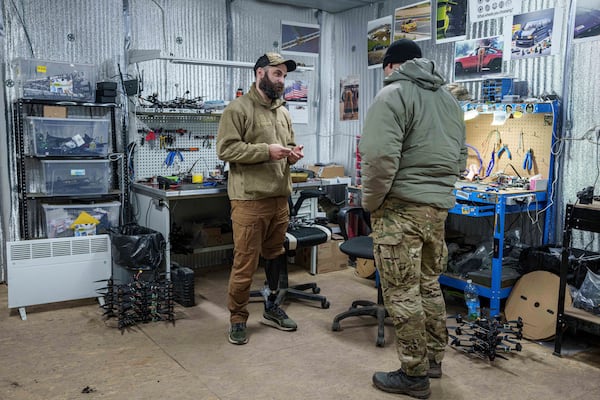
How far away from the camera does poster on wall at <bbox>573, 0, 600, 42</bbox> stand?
3316mm

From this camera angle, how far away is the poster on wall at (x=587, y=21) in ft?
10.9

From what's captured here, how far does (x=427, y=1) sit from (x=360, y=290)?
240cm

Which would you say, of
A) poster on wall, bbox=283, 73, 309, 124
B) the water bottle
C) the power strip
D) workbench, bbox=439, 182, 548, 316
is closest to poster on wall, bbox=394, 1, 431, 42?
poster on wall, bbox=283, 73, 309, 124

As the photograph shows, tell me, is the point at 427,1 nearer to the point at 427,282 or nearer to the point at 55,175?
the point at 427,282

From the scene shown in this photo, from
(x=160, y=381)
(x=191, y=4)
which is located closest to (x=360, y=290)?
(x=160, y=381)

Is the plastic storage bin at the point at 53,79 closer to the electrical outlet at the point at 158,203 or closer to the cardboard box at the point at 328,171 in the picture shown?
the electrical outlet at the point at 158,203

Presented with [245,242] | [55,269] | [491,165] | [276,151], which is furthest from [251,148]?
[491,165]

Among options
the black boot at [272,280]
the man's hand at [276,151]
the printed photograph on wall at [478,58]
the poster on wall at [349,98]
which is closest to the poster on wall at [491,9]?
the printed photograph on wall at [478,58]

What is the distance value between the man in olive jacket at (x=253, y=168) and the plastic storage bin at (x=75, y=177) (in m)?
1.50

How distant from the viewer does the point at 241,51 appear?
16.3 feet

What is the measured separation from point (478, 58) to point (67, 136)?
312cm

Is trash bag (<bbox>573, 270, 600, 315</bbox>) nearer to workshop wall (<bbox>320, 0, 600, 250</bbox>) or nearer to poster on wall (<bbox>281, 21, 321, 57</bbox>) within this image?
workshop wall (<bbox>320, 0, 600, 250</bbox>)

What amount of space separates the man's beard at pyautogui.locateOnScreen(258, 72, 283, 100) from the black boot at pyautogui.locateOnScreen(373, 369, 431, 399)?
5.37 ft

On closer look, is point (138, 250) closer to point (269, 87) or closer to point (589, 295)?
point (269, 87)
